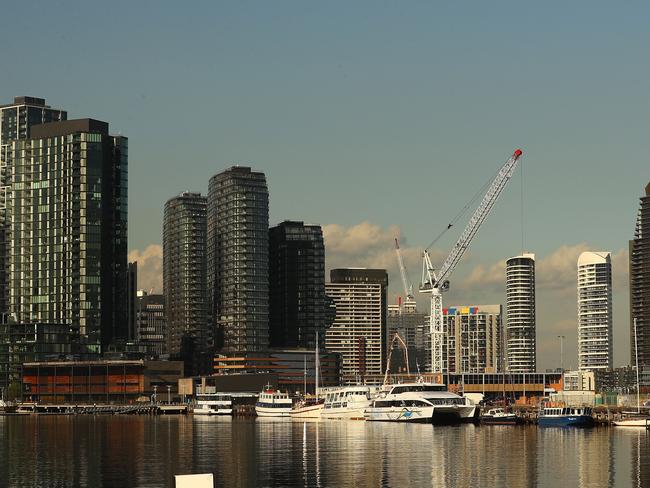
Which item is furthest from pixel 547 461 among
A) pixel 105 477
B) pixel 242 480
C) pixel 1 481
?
pixel 1 481

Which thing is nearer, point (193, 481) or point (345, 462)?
point (193, 481)

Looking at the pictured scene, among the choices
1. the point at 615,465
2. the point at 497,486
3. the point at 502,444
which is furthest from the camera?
the point at 502,444

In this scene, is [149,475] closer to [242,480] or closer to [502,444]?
[242,480]

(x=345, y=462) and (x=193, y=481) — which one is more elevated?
(x=193, y=481)

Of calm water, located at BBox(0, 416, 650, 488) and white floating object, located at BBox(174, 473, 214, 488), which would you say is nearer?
white floating object, located at BBox(174, 473, 214, 488)

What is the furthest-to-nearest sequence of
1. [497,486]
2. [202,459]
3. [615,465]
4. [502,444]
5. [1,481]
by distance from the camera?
[502,444], [202,459], [615,465], [1,481], [497,486]

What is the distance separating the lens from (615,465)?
147m

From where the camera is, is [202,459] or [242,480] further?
[202,459]

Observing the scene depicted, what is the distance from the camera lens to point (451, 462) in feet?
482

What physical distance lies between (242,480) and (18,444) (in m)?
82.4

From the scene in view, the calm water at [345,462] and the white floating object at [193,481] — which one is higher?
the white floating object at [193,481]

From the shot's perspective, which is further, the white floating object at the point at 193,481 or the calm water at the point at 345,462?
the calm water at the point at 345,462

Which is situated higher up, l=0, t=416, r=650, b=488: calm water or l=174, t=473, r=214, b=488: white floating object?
l=174, t=473, r=214, b=488: white floating object

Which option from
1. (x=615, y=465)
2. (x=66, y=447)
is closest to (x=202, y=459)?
(x=66, y=447)
